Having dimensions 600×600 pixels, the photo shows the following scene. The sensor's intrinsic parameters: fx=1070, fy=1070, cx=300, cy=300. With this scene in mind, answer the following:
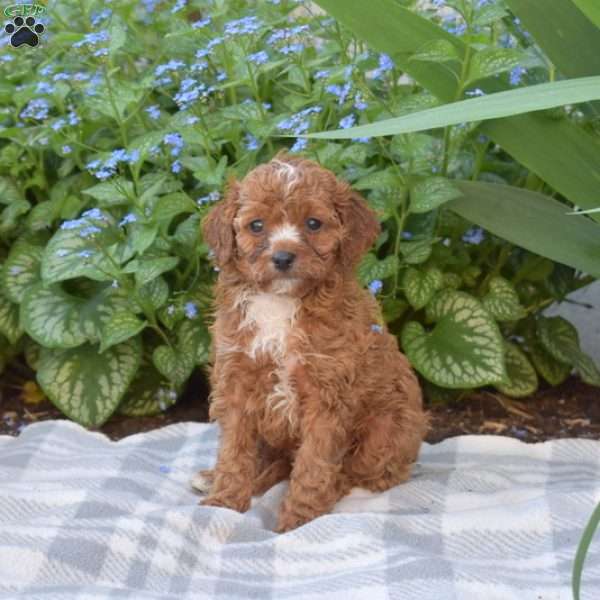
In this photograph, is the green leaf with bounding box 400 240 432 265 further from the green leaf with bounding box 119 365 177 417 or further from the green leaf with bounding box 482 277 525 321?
the green leaf with bounding box 119 365 177 417

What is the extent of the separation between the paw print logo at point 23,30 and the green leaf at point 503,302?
2.13 meters

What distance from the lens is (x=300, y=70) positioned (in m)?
4.09

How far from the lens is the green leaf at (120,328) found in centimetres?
408

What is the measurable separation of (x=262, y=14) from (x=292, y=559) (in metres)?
2.38

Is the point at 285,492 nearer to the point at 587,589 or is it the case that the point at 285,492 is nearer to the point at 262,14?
the point at 587,589

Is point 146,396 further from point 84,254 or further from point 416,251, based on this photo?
point 416,251

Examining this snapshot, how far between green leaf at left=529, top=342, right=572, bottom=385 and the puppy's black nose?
201 cm

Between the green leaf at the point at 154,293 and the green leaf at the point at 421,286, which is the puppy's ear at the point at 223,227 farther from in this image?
the green leaf at the point at 421,286

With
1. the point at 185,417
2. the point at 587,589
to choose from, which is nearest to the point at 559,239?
the point at 587,589

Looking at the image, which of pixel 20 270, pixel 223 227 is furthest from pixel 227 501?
pixel 20 270

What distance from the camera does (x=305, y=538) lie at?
3180mm

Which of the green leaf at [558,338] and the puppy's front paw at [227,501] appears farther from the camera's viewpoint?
the green leaf at [558,338]

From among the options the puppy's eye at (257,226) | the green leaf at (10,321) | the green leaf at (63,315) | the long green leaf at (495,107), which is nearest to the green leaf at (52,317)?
the green leaf at (63,315)

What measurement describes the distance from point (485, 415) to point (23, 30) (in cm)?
250
